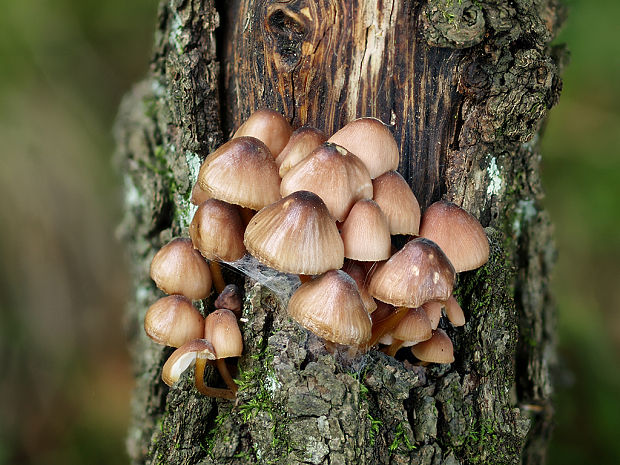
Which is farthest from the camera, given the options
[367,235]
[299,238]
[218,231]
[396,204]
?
[218,231]

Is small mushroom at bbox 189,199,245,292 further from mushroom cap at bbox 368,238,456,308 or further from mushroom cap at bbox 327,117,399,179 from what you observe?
mushroom cap at bbox 368,238,456,308

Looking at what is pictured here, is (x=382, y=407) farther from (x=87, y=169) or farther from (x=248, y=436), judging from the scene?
(x=87, y=169)

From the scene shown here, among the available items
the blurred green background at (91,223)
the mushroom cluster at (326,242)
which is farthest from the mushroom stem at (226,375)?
the blurred green background at (91,223)

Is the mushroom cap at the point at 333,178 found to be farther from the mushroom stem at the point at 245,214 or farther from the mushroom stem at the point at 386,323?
the mushroom stem at the point at 386,323

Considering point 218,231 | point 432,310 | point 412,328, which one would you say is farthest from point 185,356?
point 432,310

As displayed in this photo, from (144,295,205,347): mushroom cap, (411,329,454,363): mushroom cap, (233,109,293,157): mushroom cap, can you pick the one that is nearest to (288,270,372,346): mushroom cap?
(411,329,454,363): mushroom cap

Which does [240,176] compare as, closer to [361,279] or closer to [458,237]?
[361,279]

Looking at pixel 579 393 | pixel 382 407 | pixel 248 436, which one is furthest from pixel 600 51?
pixel 248 436
